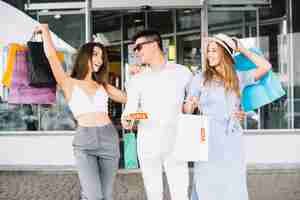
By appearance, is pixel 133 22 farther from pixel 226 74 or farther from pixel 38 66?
pixel 226 74

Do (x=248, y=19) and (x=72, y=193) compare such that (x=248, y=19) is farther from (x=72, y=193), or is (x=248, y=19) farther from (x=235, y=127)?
(x=235, y=127)

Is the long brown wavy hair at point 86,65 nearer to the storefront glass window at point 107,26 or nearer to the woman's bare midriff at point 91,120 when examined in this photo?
the woman's bare midriff at point 91,120

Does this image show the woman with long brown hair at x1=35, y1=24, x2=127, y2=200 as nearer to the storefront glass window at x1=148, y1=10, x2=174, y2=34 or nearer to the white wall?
the white wall

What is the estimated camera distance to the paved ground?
6781 millimetres

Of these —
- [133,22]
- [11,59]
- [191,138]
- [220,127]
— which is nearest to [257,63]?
[220,127]

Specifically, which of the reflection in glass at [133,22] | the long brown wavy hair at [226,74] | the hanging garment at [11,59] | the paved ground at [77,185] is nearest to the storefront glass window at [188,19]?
the reflection in glass at [133,22]

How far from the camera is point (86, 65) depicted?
420 cm

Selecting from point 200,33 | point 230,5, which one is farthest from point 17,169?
point 230,5

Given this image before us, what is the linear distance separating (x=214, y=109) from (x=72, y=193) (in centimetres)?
380

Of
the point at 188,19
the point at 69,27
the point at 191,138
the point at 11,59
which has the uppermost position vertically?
the point at 188,19

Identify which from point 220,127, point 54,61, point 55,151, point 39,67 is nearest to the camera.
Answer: point 220,127

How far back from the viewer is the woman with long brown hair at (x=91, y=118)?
403cm

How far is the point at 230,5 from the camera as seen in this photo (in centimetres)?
965

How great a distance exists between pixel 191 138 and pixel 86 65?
106 centimetres
